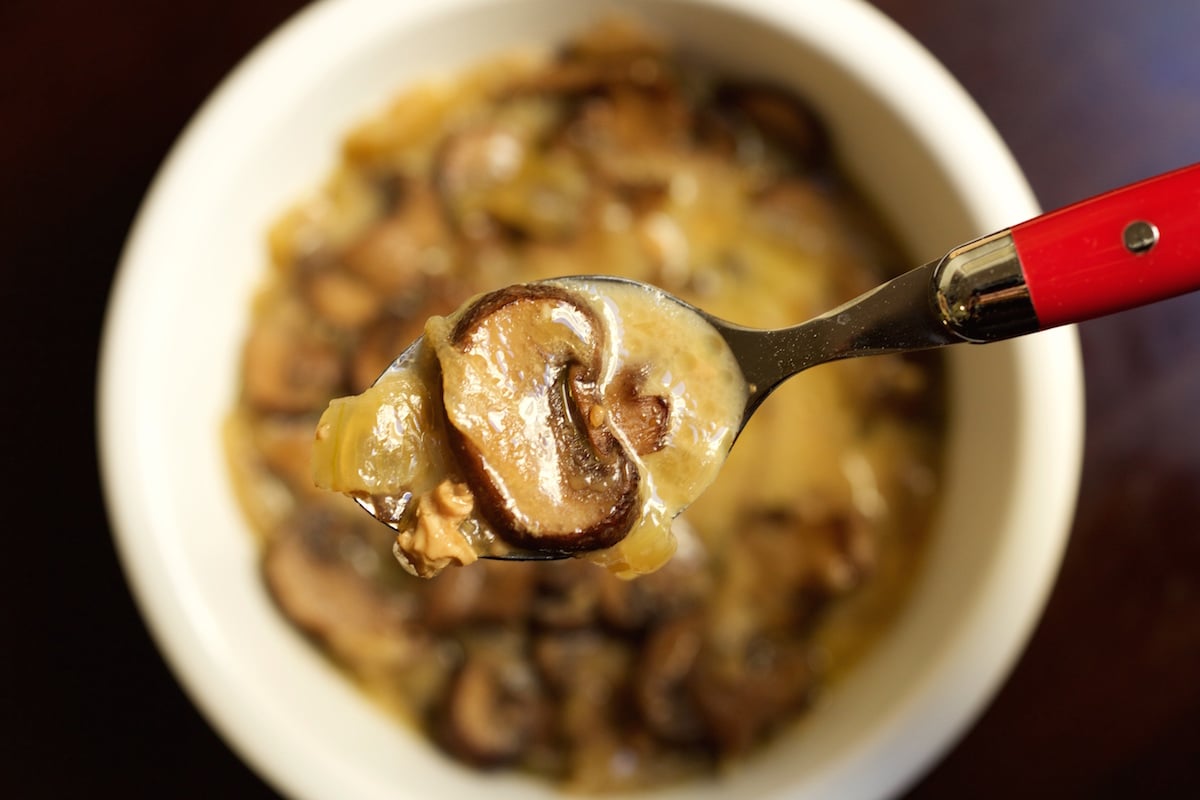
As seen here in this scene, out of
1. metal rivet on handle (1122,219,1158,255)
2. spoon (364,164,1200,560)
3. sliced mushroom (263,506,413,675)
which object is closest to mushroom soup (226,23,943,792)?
sliced mushroom (263,506,413,675)

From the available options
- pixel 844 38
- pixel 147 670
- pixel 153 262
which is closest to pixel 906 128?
pixel 844 38

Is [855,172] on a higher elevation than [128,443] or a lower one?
higher

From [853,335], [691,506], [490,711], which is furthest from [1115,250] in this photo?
[490,711]

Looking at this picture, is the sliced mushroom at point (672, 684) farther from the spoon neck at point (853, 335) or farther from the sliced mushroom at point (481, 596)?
the spoon neck at point (853, 335)

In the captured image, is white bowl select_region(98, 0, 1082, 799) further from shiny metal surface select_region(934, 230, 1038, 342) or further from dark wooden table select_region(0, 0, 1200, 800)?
shiny metal surface select_region(934, 230, 1038, 342)

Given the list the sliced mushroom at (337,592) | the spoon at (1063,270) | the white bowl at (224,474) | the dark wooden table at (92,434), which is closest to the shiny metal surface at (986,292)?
the spoon at (1063,270)

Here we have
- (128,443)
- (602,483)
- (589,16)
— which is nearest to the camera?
(602,483)

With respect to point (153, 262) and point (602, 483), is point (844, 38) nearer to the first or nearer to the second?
point (602, 483)
